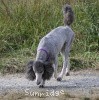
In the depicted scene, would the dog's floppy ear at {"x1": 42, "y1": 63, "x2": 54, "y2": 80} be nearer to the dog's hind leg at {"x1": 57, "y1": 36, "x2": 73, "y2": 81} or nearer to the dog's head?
the dog's head

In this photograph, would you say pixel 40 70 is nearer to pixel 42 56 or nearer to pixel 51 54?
pixel 42 56

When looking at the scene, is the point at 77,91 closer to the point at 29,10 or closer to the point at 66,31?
the point at 66,31

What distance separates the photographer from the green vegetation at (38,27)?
30.9 ft

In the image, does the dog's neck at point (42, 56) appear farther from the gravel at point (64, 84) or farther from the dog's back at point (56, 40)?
the gravel at point (64, 84)

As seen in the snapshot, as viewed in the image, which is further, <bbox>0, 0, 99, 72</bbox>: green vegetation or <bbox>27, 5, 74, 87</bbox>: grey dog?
<bbox>0, 0, 99, 72</bbox>: green vegetation

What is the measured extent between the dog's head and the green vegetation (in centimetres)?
167

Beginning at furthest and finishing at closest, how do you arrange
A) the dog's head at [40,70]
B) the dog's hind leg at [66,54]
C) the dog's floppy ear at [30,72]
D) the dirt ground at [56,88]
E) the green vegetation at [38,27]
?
the green vegetation at [38,27], the dog's hind leg at [66,54], the dog's floppy ear at [30,72], the dog's head at [40,70], the dirt ground at [56,88]

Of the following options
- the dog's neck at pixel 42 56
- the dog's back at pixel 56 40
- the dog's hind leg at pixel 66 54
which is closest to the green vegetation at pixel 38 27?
the dog's hind leg at pixel 66 54

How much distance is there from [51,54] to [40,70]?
493 mm

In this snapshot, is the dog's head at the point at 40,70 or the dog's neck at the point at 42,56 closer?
the dog's head at the point at 40,70

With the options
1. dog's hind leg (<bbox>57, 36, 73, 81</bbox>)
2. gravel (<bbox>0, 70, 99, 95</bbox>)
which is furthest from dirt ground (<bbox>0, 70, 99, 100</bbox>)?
dog's hind leg (<bbox>57, 36, 73, 81</bbox>)

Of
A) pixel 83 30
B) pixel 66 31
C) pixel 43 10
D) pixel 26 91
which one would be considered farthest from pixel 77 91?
pixel 43 10

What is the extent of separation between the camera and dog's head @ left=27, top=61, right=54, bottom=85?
23.4 feet

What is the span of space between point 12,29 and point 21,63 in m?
1.68
